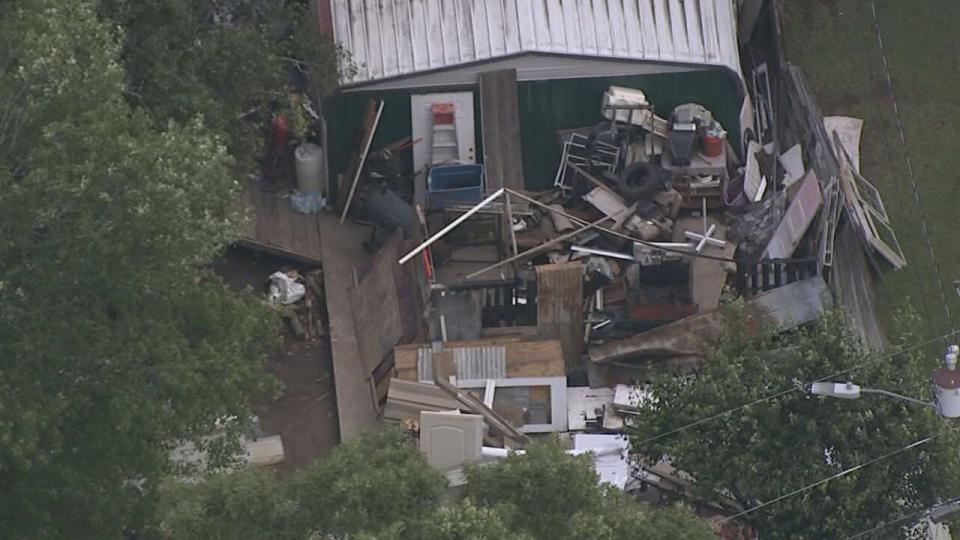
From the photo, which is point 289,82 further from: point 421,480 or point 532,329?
point 421,480

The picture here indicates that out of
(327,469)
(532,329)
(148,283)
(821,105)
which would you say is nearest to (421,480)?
(327,469)

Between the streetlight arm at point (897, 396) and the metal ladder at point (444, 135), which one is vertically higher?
the metal ladder at point (444, 135)

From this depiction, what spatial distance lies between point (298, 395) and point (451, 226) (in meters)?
3.14

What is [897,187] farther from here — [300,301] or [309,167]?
[300,301]

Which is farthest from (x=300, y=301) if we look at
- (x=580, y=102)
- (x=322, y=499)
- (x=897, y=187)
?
(x=897, y=187)

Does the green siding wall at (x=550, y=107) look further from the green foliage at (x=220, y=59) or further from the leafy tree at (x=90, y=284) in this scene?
the leafy tree at (x=90, y=284)

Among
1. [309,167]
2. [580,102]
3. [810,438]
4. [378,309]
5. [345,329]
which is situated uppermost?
[580,102]

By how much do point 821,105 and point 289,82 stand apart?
27.6 ft

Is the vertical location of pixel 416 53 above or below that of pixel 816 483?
above

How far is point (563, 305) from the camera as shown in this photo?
23.2m

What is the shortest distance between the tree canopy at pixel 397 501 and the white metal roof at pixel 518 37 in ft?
29.4

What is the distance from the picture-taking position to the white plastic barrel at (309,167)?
25.7m

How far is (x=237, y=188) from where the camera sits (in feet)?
64.8

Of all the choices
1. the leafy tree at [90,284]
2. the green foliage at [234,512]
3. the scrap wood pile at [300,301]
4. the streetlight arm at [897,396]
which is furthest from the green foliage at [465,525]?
the scrap wood pile at [300,301]
